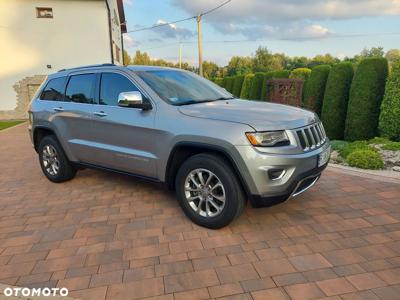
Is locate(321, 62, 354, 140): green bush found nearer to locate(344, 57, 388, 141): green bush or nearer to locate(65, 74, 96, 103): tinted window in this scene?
locate(344, 57, 388, 141): green bush

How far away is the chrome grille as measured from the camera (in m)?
3.22

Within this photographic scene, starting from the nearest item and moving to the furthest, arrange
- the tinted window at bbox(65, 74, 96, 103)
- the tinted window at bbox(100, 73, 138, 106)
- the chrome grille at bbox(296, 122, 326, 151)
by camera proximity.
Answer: the chrome grille at bbox(296, 122, 326, 151)
the tinted window at bbox(100, 73, 138, 106)
the tinted window at bbox(65, 74, 96, 103)

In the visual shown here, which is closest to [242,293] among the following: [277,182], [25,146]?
[277,182]

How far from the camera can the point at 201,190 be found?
135 inches

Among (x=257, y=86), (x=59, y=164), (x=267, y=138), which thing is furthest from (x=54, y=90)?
(x=257, y=86)

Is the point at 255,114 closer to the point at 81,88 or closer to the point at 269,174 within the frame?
the point at 269,174

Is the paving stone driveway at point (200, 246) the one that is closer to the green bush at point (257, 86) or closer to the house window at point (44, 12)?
the green bush at point (257, 86)

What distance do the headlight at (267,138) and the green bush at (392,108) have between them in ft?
15.9

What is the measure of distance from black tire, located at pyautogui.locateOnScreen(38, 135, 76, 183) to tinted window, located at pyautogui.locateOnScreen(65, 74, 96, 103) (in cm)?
81

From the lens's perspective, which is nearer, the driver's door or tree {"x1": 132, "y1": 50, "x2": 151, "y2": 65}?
the driver's door

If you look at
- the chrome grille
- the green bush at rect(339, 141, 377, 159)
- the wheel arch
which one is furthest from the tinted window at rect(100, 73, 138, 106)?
the green bush at rect(339, 141, 377, 159)

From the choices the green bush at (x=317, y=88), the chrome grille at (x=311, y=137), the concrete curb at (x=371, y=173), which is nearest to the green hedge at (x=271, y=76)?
the green bush at (x=317, y=88)

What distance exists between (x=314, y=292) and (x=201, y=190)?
1.46 meters

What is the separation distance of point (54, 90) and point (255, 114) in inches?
137
